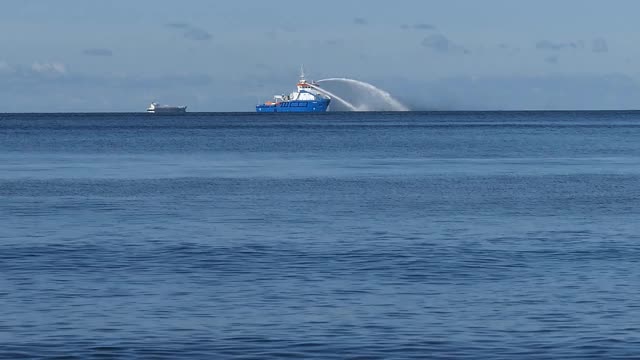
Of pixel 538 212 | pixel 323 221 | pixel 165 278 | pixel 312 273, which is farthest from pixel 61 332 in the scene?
pixel 538 212

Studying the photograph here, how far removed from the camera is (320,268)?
128 ft

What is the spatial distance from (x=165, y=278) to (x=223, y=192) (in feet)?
115

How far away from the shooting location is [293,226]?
2034 inches

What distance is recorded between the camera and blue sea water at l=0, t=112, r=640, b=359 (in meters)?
28.7

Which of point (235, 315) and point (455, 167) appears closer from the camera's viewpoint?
point (235, 315)

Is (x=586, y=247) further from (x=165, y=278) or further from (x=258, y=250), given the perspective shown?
(x=165, y=278)

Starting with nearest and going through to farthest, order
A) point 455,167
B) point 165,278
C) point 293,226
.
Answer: point 165,278, point 293,226, point 455,167

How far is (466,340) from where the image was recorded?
28672 millimetres

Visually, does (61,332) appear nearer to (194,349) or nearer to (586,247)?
(194,349)

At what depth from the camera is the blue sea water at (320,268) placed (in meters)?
28.7

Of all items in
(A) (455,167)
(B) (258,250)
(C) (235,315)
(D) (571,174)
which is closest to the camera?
(C) (235,315)

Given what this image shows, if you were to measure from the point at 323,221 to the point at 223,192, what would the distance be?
18.9 m

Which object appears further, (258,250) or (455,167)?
(455,167)

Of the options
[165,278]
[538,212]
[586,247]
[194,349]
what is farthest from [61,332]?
[538,212]
